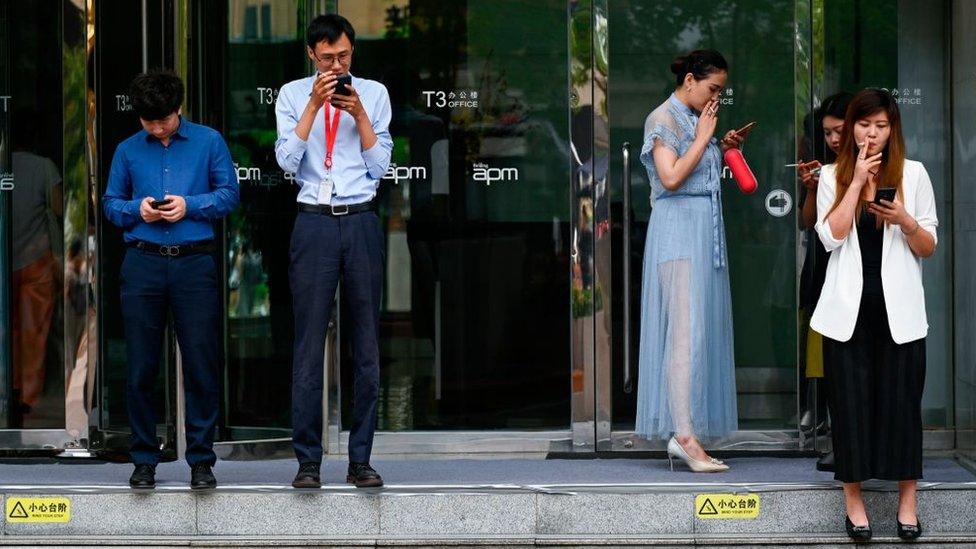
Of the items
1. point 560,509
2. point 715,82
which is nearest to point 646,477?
point 560,509

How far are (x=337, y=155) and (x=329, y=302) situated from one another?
608mm

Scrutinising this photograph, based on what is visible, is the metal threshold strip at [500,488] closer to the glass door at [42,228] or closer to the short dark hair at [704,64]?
the glass door at [42,228]

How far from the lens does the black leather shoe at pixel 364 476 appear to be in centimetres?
679

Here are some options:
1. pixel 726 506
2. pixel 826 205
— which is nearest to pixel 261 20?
pixel 826 205

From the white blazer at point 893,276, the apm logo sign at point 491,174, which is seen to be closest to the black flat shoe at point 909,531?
the white blazer at point 893,276

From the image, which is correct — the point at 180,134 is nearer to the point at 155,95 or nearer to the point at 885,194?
the point at 155,95

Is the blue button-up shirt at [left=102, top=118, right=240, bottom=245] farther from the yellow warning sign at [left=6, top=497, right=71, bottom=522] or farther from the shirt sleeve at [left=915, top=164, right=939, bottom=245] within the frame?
the shirt sleeve at [left=915, top=164, right=939, bottom=245]

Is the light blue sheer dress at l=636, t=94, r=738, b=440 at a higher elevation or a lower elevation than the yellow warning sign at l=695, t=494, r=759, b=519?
higher

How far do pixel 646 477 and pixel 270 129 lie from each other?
2.51 meters

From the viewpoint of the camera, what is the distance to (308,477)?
22.1 ft

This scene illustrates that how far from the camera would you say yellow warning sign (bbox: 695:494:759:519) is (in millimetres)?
6609

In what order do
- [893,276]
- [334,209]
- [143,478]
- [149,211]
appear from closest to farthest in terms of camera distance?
[893,276] → [149,211] → [334,209] → [143,478]

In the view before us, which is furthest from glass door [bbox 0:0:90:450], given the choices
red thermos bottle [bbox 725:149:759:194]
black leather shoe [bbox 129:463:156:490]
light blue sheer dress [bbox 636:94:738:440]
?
red thermos bottle [bbox 725:149:759:194]

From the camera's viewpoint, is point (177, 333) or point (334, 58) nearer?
point (334, 58)
